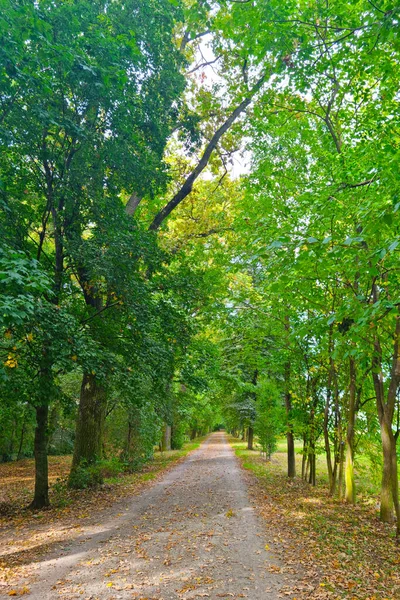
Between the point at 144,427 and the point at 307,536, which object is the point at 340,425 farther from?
the point at 144,427

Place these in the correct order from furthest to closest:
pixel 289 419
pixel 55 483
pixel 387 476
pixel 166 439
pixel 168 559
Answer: pixel 166 439 < pixel 289 419 < pixel 55 483 < pixel 387 476 < pixel 168 559

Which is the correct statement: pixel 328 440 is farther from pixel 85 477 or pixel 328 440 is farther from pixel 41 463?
pixel 41 463

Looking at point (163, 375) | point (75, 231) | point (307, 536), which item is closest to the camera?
point (307, 536)

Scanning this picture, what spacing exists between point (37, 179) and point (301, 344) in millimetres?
9238

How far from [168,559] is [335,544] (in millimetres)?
2976

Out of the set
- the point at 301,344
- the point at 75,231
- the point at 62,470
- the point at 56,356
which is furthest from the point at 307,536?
the point at 62,470

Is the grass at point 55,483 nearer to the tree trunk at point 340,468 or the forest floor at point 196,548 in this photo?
the forest floor at point 196,548

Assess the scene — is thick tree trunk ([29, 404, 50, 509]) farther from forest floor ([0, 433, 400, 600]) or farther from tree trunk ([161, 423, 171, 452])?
tree trunk ([161, 423, 171, 452])

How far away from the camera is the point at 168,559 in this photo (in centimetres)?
597

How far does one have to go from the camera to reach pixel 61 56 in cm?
637

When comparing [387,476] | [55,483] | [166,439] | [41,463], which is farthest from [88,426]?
[166,439]

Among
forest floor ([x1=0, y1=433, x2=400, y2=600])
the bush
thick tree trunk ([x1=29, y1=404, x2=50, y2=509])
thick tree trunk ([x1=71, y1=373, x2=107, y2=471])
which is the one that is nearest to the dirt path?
forest floor ([x1=0, y1=433, x2=400, y2=600])

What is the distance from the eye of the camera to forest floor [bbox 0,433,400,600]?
196 inches

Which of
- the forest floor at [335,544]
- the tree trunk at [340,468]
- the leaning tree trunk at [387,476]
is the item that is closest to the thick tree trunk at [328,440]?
the tree trunk at [340,468]
